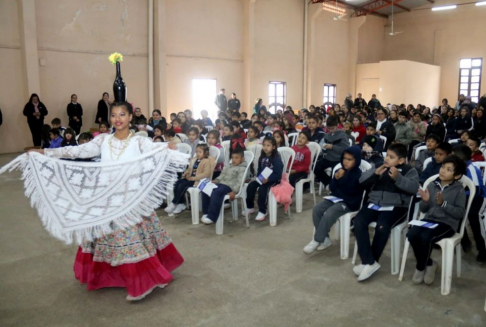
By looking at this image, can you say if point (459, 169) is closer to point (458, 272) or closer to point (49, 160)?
point (458, 272)

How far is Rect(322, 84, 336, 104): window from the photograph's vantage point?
17156 mm

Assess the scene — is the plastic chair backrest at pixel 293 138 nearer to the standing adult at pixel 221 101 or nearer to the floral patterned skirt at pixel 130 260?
the floral patterned skirt at pixel 130 260

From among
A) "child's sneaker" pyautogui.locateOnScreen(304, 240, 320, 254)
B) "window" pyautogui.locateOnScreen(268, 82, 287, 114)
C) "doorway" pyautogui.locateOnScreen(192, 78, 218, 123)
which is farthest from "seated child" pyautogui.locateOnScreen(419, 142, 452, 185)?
"window" pyautogui.locateOnScreen(268, 82, 287, 114)

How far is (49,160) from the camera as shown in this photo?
2697 millimetres

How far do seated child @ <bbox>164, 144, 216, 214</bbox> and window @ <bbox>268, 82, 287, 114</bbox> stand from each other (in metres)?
10.6

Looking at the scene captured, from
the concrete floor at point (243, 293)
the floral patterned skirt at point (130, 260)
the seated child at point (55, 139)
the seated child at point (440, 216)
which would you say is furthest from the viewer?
the seated child at point (55, 139)

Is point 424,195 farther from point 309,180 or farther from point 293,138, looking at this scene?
point 293,138

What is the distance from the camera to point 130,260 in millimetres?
2729

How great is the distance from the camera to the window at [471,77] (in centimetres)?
1741

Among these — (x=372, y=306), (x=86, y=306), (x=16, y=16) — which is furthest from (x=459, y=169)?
(x=16, y=16)

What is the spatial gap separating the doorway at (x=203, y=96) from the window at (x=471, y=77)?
11.1 meters

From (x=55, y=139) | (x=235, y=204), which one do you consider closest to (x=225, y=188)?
(x=235, y=204)

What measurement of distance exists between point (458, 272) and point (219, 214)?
2.09 metres

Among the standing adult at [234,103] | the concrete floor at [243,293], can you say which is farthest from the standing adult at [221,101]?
the concrete floor at [243,293]
